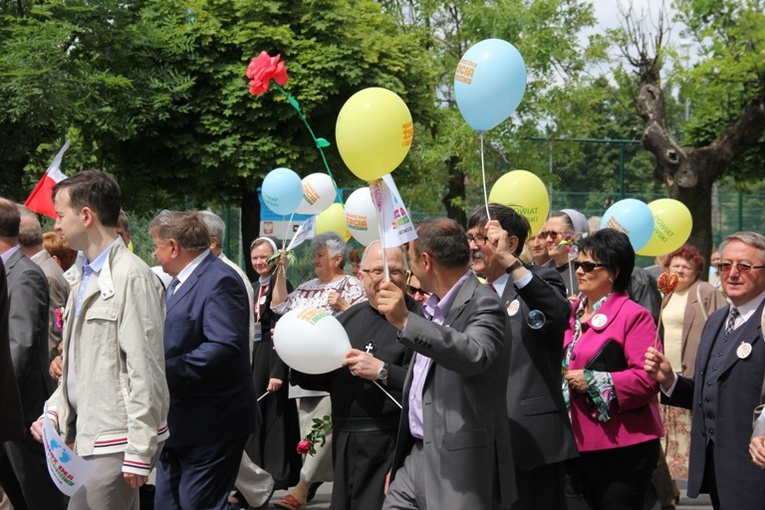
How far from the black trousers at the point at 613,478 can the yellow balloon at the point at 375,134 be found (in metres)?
1.84

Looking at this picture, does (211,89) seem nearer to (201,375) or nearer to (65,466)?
(201,375)

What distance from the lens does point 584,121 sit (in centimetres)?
1975

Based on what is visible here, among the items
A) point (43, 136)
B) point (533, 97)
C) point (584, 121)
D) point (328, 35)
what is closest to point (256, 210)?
point (328, 35)

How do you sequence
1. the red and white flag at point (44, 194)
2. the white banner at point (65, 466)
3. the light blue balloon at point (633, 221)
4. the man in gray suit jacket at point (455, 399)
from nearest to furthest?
the man in gray suit jacket at point (455, 399) < the white banner at point (65, 466) < the light blue balloon at point (633, 221) < the red and white flag at point (44, 194)

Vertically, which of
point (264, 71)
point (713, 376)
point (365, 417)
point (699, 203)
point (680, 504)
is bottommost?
point (680, 504)

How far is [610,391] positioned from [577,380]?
0.17 meters

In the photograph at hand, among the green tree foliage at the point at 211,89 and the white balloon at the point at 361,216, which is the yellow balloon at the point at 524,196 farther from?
the green tree foliage at the point at 211,89

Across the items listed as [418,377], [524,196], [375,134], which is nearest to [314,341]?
[418,377]

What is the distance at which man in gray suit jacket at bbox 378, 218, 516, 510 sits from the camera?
14.5 ft

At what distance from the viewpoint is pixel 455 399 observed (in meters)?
4.47

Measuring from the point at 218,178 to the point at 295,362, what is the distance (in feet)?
31.1

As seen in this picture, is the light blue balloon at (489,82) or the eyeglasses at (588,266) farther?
the light blue balloon at (489,82)

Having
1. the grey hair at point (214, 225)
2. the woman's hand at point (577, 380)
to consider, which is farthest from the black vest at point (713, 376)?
the grey hair at point (214, 225)

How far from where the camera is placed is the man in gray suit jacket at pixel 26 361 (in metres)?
6.16
